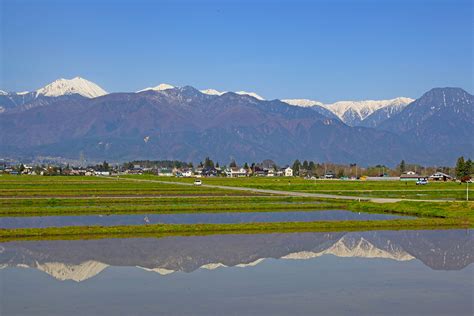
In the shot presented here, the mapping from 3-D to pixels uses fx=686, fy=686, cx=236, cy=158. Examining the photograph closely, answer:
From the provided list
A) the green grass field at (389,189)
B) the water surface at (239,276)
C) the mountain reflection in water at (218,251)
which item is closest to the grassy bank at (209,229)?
the mountain reflection in water at (218,251)

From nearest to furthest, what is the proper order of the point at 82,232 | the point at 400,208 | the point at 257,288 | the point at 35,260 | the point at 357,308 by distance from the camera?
1. the point at 357,308
2. the point at 257,288
3. the point at 35,260
4. the point at 82,232
5. the point at 400,208

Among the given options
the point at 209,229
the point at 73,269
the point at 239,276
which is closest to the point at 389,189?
the point at 209,229

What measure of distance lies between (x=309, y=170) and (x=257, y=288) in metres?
176

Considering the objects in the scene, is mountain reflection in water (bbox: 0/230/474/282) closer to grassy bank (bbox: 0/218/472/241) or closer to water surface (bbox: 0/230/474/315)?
water surface (bbox: 0/230/474/315)

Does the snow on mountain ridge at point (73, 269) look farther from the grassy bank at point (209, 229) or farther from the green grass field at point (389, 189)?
the green grass field at point (389, 189)

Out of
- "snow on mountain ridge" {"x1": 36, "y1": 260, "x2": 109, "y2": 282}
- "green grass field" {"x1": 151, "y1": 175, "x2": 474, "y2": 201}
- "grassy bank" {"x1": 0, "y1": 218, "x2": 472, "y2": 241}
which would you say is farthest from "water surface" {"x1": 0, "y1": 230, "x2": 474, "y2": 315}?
"green grass field" {"x1": 151, "y1": 175, "x2": 474, "y2": 201}

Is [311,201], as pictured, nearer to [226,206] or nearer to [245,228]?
[226,206]

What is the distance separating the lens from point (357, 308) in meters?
16.5

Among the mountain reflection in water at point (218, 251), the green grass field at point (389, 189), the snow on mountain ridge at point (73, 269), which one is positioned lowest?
the snow on mountain ridge at point (73, 269)

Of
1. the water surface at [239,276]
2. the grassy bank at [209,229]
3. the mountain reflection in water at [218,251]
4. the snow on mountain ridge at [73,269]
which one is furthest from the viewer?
the grassy bank at [209,229]

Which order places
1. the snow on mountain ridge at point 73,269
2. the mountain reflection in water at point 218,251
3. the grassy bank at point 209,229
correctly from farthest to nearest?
the grassy bank at point 209,229 < the mountain reflection in water at point 218,251 < the snow on mountain ridge at point 73,269

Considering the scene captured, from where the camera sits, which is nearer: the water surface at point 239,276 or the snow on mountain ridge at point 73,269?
the water surface at point 239,276

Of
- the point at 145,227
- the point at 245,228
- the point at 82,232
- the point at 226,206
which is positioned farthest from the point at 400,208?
the point at 82,232

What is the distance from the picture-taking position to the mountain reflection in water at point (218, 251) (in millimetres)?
22531
